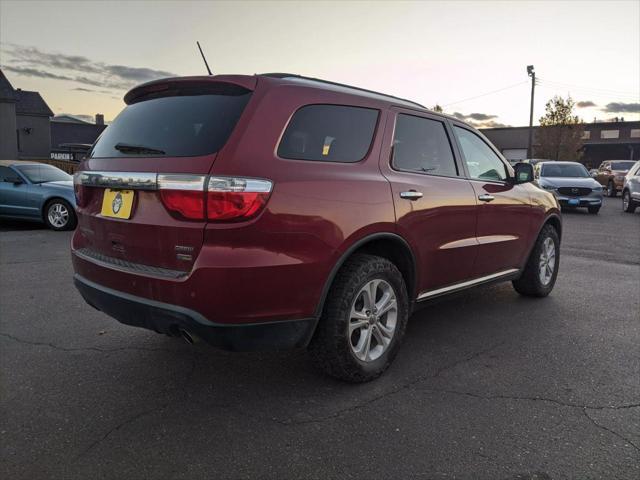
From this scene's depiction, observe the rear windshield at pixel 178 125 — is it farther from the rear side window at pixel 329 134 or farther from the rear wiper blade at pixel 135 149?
the rear side window at pixel 329 134

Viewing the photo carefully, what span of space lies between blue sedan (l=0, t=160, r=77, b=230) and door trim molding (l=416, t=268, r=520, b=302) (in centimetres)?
854

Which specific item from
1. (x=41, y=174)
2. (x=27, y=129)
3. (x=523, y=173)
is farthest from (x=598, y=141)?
(x=523, y=173)

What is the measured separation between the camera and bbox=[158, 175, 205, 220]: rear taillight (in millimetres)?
2604

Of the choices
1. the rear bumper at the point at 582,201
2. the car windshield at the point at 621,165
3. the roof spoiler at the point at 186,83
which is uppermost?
the car windshield at the point at 621,165

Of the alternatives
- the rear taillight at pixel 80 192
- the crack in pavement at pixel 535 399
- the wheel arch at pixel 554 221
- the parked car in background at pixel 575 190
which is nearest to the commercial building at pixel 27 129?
the rear taillight at pixel 80 192

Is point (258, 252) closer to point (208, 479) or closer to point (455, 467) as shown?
point (208, 479)

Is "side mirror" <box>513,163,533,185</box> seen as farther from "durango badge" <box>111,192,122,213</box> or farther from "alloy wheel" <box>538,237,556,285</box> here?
"durango badge" <box>111,192,122,213</box>

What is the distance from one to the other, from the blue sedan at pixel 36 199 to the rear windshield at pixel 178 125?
7.91m

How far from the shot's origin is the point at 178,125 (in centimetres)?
294

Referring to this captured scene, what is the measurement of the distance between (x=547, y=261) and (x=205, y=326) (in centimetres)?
418

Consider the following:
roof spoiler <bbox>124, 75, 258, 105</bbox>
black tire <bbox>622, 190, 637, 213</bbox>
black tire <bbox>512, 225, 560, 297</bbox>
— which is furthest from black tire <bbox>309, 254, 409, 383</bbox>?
black tire <bbox>622, 190, 637, 213</bbox>

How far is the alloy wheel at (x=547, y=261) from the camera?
545cm

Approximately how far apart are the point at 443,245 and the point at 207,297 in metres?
1.97

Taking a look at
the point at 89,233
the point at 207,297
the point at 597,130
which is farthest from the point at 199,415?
the point at 597,130
